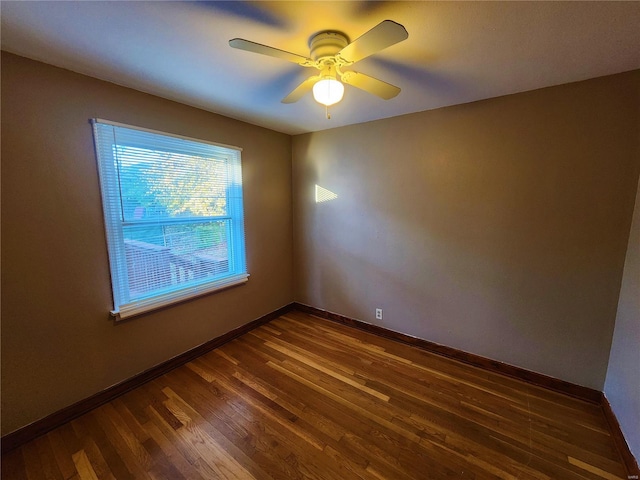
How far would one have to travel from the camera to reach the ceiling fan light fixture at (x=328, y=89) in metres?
1.33

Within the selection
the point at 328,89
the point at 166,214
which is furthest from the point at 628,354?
the point at 166,214

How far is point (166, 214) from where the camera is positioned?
84.7 inches

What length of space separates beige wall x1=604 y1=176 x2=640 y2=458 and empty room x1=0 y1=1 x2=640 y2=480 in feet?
0.07

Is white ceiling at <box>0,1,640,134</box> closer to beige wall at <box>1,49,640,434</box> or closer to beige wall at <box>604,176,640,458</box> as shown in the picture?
beige wall at <box>1,49,640,434</box>

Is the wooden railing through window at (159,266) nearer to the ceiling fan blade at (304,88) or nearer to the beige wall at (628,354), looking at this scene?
the ceiling fan blade at (304,88)

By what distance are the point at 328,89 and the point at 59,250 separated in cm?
196

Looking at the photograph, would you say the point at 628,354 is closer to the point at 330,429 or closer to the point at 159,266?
the point at 330,429

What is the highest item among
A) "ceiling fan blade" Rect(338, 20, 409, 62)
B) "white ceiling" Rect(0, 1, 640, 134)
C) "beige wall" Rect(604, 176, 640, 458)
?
"white ceiling" Rect(0, 1, 640, 134)

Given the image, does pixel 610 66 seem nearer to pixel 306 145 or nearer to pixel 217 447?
pixel 306 145

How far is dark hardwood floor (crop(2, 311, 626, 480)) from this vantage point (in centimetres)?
140

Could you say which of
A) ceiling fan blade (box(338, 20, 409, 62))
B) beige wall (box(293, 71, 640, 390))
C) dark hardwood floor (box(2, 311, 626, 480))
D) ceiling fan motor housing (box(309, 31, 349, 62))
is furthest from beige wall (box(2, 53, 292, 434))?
beige wall (box(293, 71, 640, 390))

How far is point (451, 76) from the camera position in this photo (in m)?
1.72

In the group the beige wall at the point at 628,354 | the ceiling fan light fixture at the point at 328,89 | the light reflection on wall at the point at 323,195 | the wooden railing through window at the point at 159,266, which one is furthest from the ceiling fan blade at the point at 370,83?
the wooden railing through window at the point at 159,266

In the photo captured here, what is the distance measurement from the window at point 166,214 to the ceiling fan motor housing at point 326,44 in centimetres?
146
